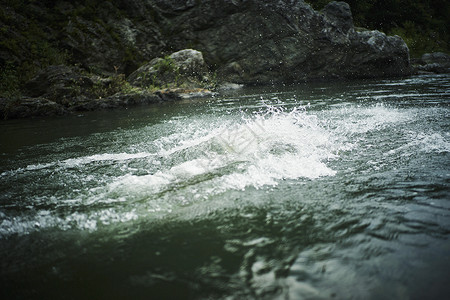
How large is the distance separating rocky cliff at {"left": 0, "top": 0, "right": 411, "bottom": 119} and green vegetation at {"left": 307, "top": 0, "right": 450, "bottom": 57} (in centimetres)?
1361

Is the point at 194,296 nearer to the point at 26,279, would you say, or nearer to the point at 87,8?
the point at 26,279

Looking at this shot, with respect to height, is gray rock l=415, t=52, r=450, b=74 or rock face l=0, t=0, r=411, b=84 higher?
rock face l=0, t=0, r=411, b=84

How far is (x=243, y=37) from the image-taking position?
2136cm

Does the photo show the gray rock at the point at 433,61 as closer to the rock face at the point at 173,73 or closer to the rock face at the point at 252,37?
the rock face at the point at 252,37

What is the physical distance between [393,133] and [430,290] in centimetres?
413

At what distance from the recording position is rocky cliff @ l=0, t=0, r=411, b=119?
19250 millimetres

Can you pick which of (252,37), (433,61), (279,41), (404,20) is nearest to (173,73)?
(252,37)

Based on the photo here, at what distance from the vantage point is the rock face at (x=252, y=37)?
786 inches

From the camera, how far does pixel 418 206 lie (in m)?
2.60

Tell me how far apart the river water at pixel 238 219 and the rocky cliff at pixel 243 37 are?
16.6m

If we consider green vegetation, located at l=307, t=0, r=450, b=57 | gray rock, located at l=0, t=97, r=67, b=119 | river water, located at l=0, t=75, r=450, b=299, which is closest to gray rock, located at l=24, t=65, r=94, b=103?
gray rock, located at l=0, t=97, r=67, b=119

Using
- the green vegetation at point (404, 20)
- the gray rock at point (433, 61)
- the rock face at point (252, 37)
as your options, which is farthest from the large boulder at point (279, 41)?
the green vegetation at point (404, 20)

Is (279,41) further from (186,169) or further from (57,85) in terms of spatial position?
(186,169)

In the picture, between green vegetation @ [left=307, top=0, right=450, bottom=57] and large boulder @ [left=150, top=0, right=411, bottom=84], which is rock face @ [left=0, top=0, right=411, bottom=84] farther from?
green vegetation @ [left=307, top=0, right=450, bottom=57]
